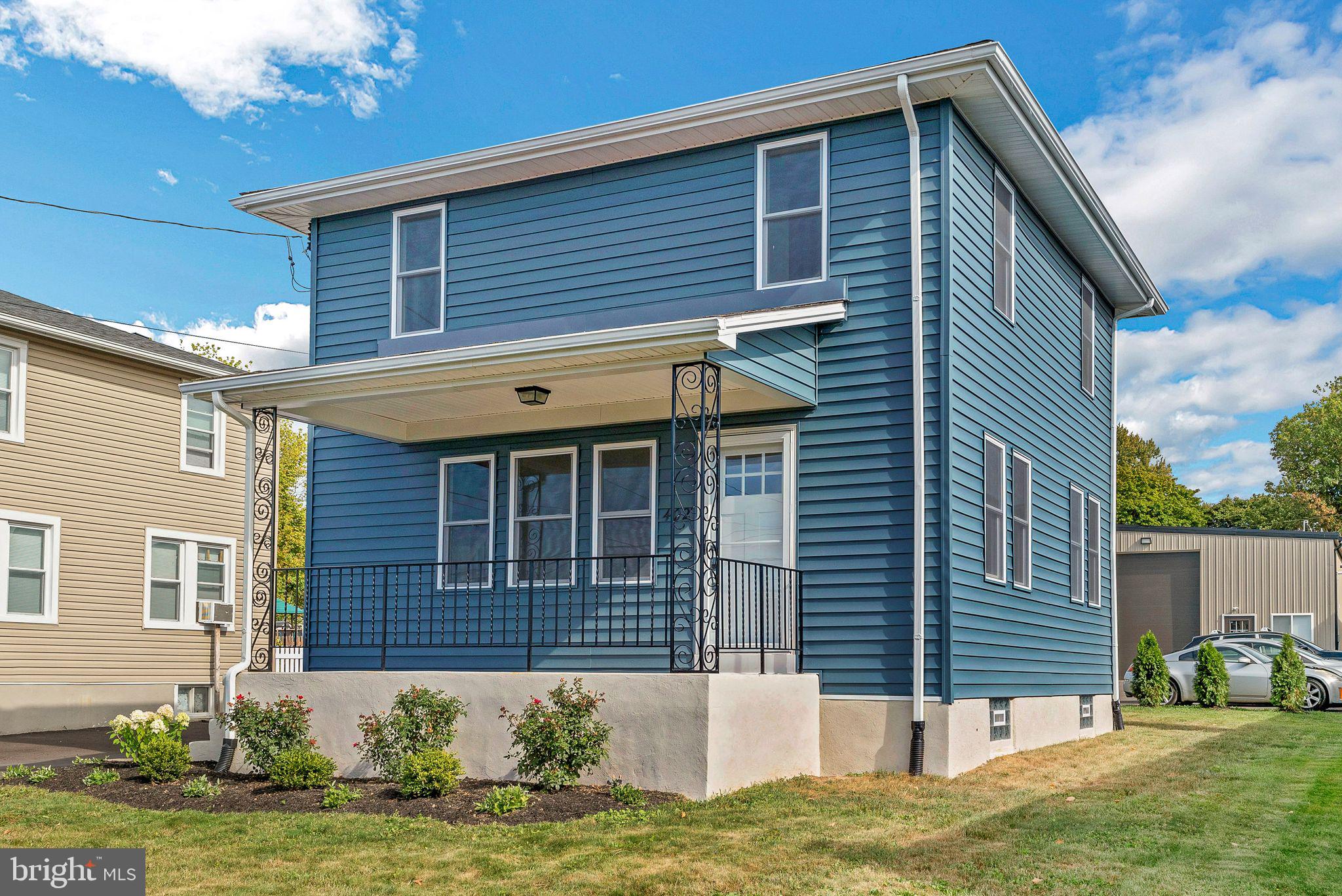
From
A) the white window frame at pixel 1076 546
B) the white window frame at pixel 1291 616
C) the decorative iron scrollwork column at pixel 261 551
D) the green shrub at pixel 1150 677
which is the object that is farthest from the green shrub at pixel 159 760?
the white window frame at pixel 1291 616

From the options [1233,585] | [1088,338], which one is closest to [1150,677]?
[1088,338]

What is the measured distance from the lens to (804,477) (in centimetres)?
1156

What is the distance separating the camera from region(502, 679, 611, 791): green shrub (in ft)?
30.6

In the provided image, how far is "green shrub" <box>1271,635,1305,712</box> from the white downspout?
42.7ft

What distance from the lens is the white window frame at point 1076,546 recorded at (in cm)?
1545

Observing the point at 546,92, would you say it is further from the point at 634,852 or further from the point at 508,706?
the point at 634,852

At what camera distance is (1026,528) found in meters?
13.5

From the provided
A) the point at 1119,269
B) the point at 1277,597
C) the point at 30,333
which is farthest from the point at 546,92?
the point at 1277,597

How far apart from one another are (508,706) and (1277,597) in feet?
79.7

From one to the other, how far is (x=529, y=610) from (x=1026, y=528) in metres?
5.93

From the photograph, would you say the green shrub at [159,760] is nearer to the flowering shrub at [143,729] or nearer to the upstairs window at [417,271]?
the flowering shrub at [143,729]

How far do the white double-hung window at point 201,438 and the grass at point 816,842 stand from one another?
11037 millimetres

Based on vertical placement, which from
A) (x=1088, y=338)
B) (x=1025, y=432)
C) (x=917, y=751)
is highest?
(x=1088, y=338)

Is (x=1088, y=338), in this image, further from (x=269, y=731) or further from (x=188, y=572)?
(x=188, y=572)
